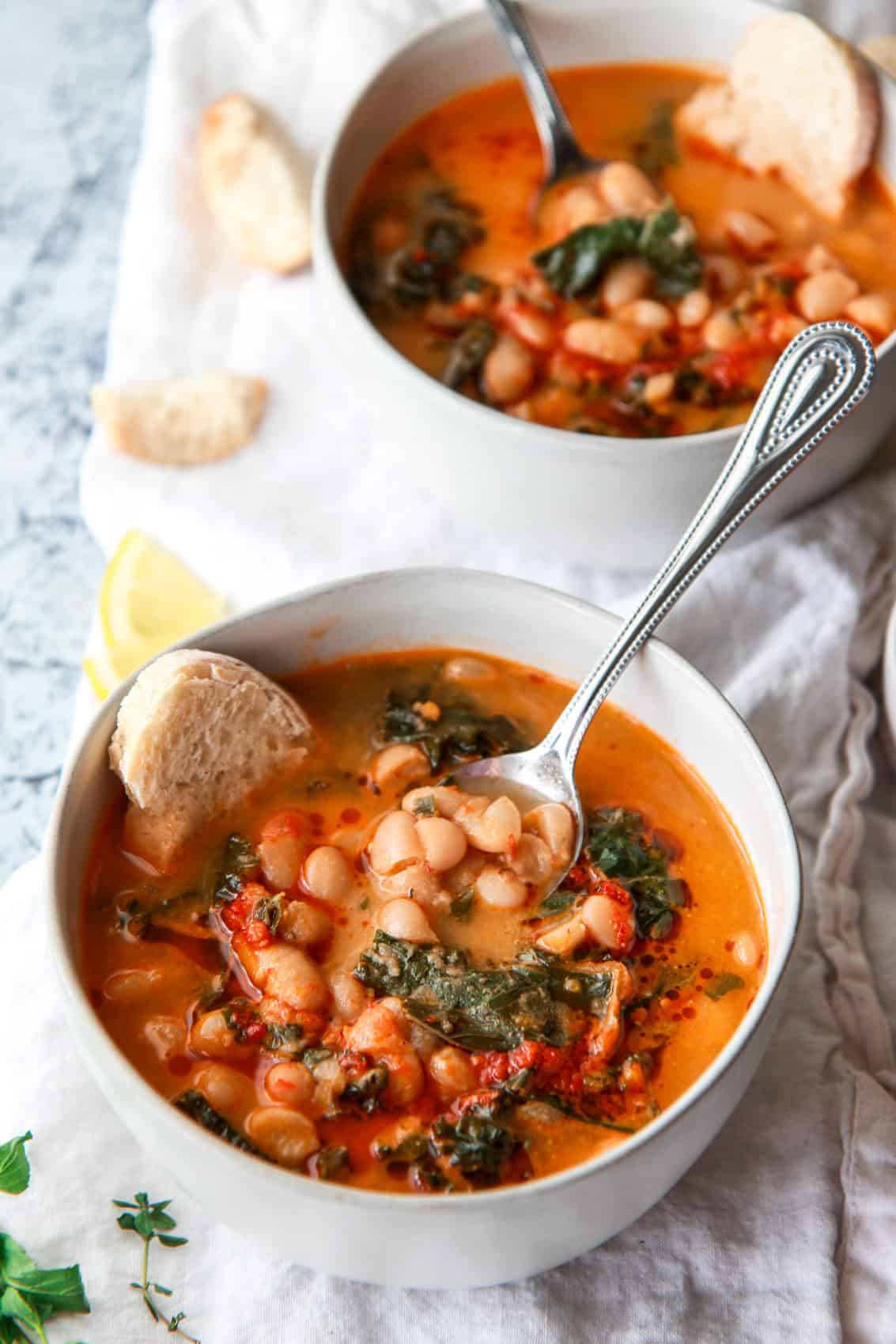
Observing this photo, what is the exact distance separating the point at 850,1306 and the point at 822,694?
103 cm

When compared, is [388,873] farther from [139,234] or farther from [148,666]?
[139,234]

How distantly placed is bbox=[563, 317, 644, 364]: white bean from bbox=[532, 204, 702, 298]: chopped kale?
5.9 inches

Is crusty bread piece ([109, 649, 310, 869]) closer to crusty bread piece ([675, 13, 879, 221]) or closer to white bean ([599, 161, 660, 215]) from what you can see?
white bean ([599, 161, 660, 215])

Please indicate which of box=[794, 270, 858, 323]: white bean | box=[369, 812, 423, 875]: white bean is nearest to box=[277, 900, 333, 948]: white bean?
box=[369, 812, 423, 875]: white bean

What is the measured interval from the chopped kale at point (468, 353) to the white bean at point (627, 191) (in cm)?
37

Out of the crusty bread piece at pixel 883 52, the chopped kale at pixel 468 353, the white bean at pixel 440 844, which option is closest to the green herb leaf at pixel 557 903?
the white bean at pixel 440 844

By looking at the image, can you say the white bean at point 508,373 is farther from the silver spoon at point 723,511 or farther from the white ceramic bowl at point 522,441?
the silver spoon at point 723,511

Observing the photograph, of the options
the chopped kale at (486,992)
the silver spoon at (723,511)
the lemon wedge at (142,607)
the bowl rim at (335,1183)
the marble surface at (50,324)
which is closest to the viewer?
the bowl rim at (335,1183)

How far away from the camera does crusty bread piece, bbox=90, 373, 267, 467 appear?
10.0 ft

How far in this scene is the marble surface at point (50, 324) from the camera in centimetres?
296

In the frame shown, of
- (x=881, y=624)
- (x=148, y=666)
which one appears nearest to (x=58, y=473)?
(x=148, y=666)

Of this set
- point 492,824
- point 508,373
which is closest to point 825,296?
point 508,373

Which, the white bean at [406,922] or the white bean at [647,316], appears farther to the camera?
the white bean at [647,316]

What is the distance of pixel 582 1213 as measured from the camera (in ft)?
6.01
